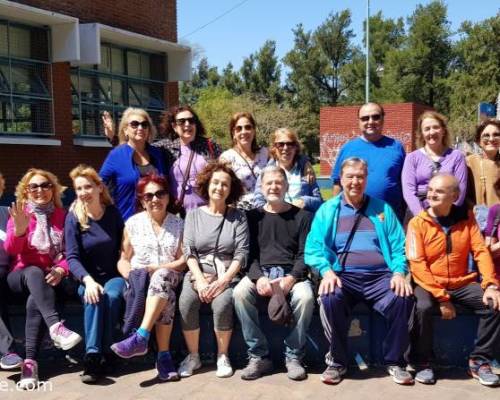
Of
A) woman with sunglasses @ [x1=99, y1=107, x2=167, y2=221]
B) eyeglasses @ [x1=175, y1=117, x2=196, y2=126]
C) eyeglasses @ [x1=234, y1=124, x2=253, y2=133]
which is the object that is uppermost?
eyeglasses @ [x1=175, y1=117, x2=196, y2=126]

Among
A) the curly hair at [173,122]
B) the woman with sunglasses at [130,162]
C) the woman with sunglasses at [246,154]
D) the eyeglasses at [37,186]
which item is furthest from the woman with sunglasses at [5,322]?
the woman with sunglasses at [246,154]

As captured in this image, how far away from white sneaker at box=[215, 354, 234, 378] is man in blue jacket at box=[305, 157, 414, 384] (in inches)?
26.8

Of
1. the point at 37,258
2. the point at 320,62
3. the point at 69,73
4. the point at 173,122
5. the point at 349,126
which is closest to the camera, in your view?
the point at 37,258

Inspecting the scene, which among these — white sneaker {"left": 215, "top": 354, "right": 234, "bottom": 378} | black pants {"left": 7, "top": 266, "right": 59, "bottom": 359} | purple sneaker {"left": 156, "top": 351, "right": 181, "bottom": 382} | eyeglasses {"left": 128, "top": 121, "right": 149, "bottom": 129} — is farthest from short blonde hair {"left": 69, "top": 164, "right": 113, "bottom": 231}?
white sneaker {"left": 215, "top": 354, "right": 234, "bottom": 378}

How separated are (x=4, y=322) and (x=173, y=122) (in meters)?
2.21

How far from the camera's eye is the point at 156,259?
14.6 feet

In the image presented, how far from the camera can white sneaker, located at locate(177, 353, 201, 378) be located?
427 cm

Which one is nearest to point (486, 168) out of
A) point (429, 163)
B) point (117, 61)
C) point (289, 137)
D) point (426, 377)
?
point (429, 163)

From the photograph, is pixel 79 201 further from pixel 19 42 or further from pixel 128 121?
pixel 19 42

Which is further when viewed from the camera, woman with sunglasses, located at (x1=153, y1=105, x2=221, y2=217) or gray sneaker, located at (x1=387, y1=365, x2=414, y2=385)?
woman with sunglasses, located at (x1=153, y1=105, x2=221, y2=217)

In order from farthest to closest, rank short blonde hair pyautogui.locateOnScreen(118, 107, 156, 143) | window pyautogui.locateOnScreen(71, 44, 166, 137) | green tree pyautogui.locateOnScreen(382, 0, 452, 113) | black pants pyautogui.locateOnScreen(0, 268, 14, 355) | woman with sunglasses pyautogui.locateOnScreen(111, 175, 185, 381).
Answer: green tree pyautogui.locateOnScreen(382, 0, 452, 113)
window pyautogui.locateOnScreen(71, 44, 166, 137)
short blonde hair pyautogui.locateOnScreen(118, 107, 156, 143)
black pants pyautogui.locateOnScreen(0, 268, 14, 355)
woman with sunglasses pyautogui.locateOnScreen(111, 175, 185, 381)

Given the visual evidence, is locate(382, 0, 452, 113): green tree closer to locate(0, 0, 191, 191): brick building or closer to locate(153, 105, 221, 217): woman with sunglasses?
locate(0, 0, 191, 191): brick building

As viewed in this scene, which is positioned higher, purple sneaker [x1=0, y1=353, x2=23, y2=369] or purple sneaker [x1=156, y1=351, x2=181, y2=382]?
purple sneaker [x1=0, y1=353, x2=23, y2=369]

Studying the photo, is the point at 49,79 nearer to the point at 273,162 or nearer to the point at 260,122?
the point at 273,162
